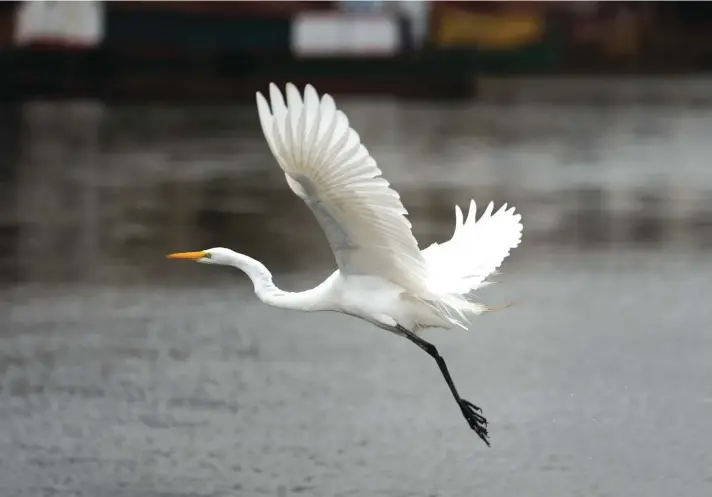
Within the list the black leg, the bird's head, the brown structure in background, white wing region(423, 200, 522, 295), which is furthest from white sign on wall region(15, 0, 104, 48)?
the black leg

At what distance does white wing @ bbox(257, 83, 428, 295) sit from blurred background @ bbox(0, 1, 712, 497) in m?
1.48

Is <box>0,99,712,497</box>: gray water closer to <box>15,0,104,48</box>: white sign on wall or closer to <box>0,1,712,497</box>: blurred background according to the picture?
<box>0,1,712,497</box>: blurred background

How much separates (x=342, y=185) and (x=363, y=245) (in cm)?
78

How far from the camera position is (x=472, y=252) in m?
8.11

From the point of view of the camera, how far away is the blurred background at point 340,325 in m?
8.82

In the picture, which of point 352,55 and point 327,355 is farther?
point 352,55

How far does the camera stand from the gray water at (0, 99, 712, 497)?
8.72 metres

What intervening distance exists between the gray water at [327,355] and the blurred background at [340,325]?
30mm

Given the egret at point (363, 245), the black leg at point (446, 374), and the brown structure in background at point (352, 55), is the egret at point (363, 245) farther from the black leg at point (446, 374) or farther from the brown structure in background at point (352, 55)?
the brown structure in background at point (352, 55)

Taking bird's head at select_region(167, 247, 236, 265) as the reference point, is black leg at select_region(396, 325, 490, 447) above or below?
below

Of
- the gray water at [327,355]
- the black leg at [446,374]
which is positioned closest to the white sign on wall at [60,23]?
the gray water at [327,355]

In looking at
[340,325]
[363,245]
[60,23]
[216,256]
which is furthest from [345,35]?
[363,245]

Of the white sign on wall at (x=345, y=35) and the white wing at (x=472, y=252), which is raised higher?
the white sign on wall at (x=345, y=35)

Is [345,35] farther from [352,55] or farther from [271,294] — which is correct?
[271,294]
